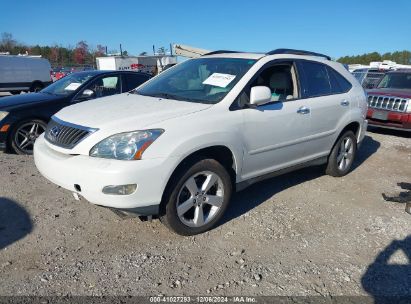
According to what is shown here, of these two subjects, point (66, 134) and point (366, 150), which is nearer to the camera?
point (66, 134)

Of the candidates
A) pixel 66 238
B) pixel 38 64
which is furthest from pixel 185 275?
pixel 38 64

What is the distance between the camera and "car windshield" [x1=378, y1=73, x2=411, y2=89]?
31.5 ft

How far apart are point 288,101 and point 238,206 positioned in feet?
4.53

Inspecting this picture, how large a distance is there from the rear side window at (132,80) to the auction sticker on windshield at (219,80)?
338cm

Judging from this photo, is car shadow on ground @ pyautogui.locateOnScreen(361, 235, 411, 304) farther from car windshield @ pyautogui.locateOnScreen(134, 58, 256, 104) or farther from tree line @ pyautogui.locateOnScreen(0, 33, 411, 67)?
tree line @ pyautogui.locateOnScreen(0, 33, 411, 67)

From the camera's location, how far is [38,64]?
19141mm

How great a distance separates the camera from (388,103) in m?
8.59

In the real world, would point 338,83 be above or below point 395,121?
above

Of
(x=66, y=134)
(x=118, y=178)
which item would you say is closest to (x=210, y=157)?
(x=118, y=178)

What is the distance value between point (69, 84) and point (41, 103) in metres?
0.77

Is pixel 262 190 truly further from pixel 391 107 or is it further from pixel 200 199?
pixel 391 107

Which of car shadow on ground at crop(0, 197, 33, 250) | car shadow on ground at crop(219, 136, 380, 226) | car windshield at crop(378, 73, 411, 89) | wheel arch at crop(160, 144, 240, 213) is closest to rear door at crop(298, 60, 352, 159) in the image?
car shadow on ground at crop(219, 136, 380, 226)

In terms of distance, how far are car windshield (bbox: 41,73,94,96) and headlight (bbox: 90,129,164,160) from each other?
387 centimetres

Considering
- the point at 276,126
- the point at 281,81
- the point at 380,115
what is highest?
the point at 281,81
